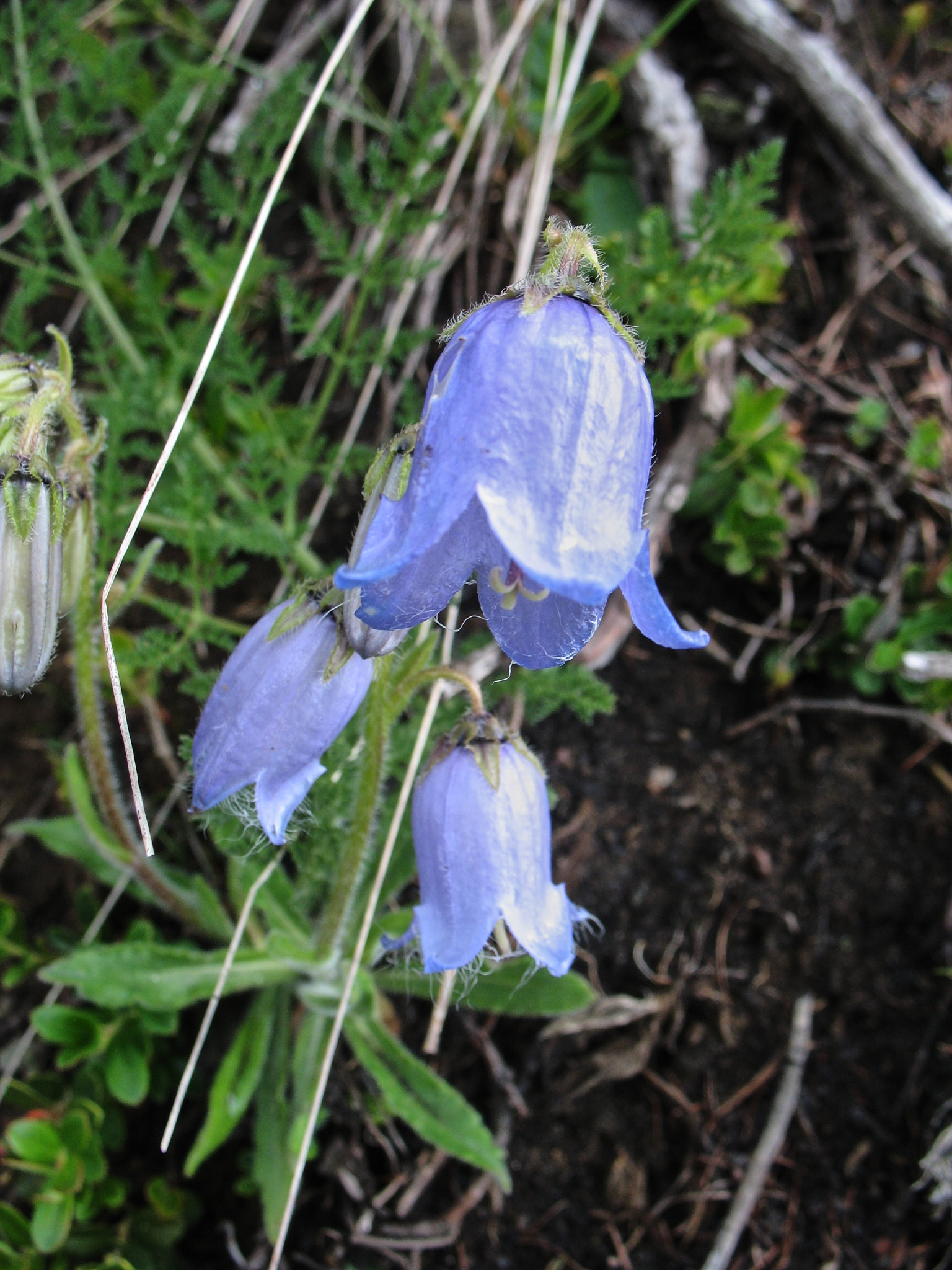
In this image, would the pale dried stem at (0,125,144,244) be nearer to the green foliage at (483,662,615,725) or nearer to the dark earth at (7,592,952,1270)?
the dark earth at (7,592,952,1270)

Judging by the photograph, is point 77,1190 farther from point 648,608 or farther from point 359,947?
point 648,608

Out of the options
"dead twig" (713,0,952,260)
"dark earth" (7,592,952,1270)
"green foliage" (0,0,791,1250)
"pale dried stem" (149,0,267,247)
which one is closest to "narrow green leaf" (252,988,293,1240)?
"green foliage" (0,0,791,1250)

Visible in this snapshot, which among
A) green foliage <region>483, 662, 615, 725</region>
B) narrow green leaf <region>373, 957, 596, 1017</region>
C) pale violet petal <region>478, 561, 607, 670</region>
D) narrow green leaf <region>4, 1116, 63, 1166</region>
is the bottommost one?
narrow green leaf <region>4, 1116, 63, 1166</region>

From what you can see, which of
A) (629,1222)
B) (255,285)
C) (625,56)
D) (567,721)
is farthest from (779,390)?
(629,1222)

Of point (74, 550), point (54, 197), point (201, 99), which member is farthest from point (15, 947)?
point (201, 99)

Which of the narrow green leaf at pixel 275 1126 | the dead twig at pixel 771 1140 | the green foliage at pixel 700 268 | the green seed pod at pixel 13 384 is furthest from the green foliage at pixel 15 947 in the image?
the green foliage at pixel 700 268

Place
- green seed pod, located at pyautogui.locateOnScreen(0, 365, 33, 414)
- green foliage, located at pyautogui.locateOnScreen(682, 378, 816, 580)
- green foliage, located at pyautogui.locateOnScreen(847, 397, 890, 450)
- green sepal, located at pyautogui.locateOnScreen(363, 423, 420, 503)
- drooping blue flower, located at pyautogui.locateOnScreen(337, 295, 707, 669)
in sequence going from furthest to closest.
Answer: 1. green foliage, located at pyautogui.locateOnScreen(847, 397, 890, 450)
2. green foliage, located at pyautogui.locateOnScreen(682, 378, 816, 580)
3. green seed pod, located at pyautogui.locateOnScreen(0, 365, 33, 414)
4. green sepal, located at pyautogui.locateOnScreen(363, 423, 420, 503)
5. drooping blue flower, located at pyautogui.locateOnScreen(337, 295, 707, 669)

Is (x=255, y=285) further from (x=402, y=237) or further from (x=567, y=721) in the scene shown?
(x=567, y=721)
